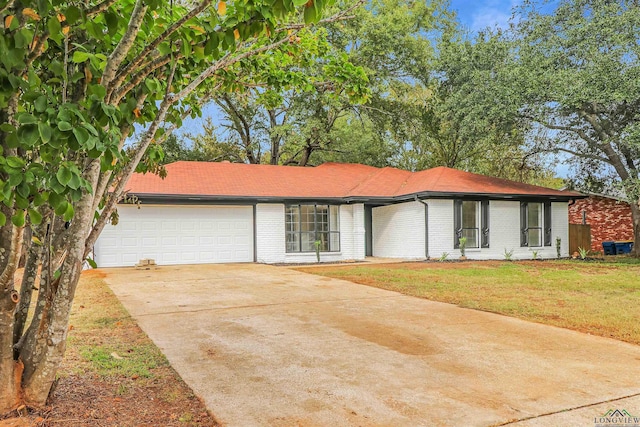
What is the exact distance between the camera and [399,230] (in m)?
18.2

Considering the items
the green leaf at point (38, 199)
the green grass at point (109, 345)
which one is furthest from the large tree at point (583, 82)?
the green leaf at point (38, 199)

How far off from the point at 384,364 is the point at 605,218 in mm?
24083

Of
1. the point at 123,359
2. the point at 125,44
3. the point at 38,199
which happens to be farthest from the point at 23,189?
the point at 123,359

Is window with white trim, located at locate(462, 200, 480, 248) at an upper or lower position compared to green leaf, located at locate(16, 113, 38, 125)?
lower

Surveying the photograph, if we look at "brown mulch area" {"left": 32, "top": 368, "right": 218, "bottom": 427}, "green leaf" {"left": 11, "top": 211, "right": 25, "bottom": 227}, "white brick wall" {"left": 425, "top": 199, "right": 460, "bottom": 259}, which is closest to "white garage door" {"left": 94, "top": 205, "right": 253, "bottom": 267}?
"white brick wall" {"left": 425, "top": 199, "right": 460, "bottom": 259}

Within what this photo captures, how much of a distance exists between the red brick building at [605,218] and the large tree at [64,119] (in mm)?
24466

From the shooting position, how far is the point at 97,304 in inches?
319

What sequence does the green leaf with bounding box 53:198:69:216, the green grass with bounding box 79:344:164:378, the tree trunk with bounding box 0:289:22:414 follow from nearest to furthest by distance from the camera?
the green leaf with bounding box 53:198:69:216, the tree trunk with bounding box 0:289:22:414, the green grass with bounding box 79:344:164:378

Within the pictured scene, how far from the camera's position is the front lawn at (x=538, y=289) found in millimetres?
6617

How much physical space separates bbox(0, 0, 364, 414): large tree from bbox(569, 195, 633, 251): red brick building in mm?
24466

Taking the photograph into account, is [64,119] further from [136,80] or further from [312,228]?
[312,228]

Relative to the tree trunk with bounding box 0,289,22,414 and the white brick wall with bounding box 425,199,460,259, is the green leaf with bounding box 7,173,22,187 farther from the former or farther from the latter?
the white brick wall with bounding box 425,199,460,259

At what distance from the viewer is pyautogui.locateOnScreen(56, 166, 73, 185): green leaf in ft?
7.10

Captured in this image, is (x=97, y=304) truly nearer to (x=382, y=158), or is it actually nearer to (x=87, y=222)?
(x=87, y=222)
